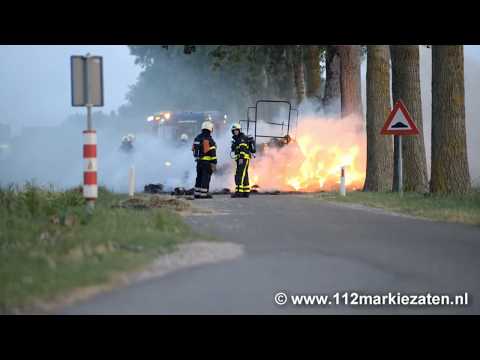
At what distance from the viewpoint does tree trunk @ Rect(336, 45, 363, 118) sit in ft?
99.9

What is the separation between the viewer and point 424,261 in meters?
10.5

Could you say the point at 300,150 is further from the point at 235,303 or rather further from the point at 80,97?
the point at 235,303

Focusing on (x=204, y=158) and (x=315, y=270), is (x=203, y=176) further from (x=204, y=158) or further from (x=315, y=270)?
(x=315, y=270)

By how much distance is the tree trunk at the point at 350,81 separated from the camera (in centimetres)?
3045

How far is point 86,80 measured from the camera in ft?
43.6

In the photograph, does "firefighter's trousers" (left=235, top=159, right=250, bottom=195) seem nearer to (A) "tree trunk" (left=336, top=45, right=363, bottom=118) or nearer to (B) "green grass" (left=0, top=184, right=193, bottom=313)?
(B) "green grass" (left=0, top=184, right=193, bottom=313)

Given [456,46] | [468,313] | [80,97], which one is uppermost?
[456,46]

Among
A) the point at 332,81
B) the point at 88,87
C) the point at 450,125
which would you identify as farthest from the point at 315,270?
the point at 332,81

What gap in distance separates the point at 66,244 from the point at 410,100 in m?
15.1

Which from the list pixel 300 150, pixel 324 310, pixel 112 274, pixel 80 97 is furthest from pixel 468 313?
Result: pixel 300 150

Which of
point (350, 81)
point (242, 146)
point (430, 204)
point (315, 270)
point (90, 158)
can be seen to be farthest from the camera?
point (350, 81)

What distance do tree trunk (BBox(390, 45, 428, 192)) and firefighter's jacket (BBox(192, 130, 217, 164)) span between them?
16.4 feet
